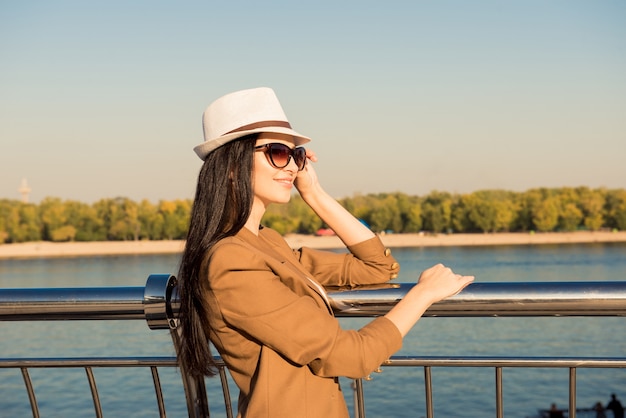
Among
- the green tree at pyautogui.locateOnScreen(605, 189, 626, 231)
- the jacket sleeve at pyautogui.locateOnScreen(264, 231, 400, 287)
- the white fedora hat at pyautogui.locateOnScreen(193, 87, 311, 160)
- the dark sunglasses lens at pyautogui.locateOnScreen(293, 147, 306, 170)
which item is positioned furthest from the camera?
the green tree at pyautogui.locateOnScreen(605, 189, 626, 231)

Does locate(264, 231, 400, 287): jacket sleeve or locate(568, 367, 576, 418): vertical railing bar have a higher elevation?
locate(264, 231, 400, 287): jacket sleeve

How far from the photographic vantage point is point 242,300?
203 centimetres

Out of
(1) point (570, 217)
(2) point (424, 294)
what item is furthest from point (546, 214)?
(2) point (424, 294)

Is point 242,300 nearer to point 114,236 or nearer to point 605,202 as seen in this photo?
point 114,236

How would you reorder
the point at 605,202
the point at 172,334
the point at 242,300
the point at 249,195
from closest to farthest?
1. the point at 242,300
2. the point at 249,195
3. the point at 172,334
4. the point at 605,202

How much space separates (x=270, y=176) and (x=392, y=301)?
1.63 ft

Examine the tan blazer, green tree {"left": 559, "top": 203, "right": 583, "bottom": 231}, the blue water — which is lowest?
the blue water

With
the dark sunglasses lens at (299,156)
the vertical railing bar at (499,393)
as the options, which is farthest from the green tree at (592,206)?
the dark sunglasses lens at (299,156)

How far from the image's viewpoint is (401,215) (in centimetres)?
12112

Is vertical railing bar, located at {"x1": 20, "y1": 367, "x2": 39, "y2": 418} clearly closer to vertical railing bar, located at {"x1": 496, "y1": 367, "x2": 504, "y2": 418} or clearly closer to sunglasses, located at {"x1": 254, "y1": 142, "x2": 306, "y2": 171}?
sunglasses, located at {"x1": 254, "y1": 142, "x2": 306, "y2": 171}

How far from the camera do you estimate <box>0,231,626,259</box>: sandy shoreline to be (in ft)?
395

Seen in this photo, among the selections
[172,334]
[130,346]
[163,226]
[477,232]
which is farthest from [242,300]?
[477,232]

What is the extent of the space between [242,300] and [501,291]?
2.48 ft

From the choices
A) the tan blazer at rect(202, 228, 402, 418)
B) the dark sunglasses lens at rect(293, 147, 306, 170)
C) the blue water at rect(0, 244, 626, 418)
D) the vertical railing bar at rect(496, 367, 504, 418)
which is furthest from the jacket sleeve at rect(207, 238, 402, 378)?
the blue water at rect(0, 244, 626, 418)
